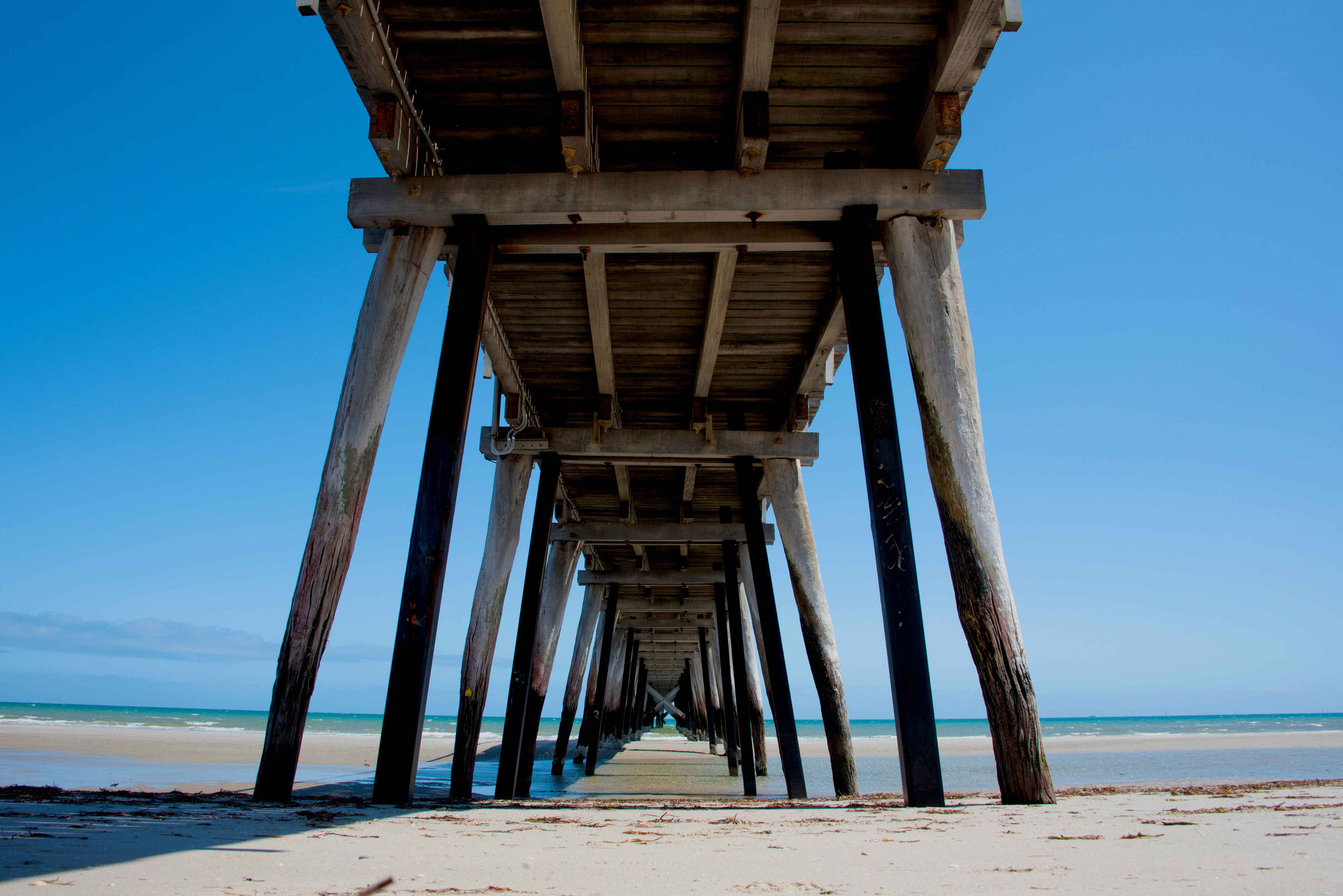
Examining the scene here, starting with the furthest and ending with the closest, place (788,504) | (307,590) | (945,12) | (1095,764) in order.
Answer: (1095,764), (788,504), (945,12), (307,590)

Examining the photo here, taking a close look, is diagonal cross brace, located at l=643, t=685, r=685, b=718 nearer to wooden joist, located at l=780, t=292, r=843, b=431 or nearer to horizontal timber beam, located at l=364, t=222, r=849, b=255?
wooden joist, located at l=780, t=292, r=843, b=431

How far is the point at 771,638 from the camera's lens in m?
9.47

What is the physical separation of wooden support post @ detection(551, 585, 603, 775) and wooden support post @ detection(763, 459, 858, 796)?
8412 millimetres

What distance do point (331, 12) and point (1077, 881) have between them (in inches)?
225

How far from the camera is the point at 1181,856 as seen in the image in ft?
9.22

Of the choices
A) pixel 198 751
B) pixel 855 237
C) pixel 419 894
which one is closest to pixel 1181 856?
pixel 419 894

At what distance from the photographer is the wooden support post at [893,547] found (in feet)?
16.2

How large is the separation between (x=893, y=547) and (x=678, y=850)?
8.56ft

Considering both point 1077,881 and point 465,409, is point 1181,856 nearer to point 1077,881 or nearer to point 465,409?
point 1077,881

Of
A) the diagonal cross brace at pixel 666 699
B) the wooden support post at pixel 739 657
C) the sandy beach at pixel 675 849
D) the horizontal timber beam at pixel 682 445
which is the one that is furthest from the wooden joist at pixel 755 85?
the diagonal cross brace at pixel 666 699

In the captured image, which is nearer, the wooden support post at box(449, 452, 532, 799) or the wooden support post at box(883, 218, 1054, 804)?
the wooden support post at box(883, 218, 1054, 804)

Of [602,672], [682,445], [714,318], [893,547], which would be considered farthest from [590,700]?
[893,547]

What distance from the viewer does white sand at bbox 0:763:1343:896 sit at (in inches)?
94.7

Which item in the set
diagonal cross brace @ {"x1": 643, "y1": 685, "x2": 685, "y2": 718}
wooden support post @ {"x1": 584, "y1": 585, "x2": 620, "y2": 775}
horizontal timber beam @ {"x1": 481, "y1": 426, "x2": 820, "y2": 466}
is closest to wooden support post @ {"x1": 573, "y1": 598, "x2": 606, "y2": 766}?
wooden support post @ {"x1": 584, "y1": 585, "x2": 620, "y2": 775}
